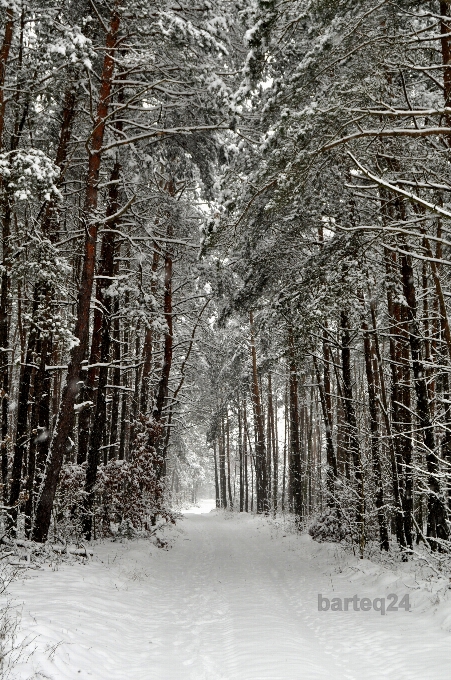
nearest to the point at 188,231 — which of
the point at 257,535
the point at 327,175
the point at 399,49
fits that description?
the point at 327,175

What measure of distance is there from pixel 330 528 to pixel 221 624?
27.3 feet

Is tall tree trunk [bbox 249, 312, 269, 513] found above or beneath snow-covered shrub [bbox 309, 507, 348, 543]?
above

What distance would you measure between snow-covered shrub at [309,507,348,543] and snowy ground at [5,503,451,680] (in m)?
2.71

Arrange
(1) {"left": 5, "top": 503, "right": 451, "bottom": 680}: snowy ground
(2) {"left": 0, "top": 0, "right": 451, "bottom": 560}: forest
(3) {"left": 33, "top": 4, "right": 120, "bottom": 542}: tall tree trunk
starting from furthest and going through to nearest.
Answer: (3) {"left": 33, "top": 4, "right": 120, "bottom": 542}: tall tree trunk
(2) {"left": 0, "top": 0, "right": 451, "bottom": 560}: forest
(1) {"left": 5, "top": 503, "right": 451, "bottom": 680}: snowy ground

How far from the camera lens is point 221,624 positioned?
6754 mm

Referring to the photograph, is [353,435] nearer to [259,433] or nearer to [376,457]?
[376,457]

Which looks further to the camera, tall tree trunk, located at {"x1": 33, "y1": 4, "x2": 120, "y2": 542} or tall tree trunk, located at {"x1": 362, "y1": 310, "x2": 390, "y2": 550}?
tall tree trunk, located at {"x1": 362, "y1": 310, "x2": 390, "y2": 550}

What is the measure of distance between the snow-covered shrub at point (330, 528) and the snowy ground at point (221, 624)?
107 inches

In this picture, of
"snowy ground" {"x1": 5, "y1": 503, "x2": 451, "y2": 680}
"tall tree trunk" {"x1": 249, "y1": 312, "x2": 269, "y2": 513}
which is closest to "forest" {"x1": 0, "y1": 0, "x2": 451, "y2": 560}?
"snowy ground" {"x1": 5, "y1": 503, "x2": 451, "y2": 680}

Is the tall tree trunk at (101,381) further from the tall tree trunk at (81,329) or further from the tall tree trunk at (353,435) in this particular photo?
the tall tree trunk at (353,435)

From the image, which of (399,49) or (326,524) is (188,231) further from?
(326,524)

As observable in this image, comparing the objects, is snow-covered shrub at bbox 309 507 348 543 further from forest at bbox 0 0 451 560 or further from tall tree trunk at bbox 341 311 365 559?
tall tree trunk at bbox 341 311 365 559

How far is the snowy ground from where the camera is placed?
15.9 ft

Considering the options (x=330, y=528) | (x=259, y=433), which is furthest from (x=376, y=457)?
(x=259, y=433)
